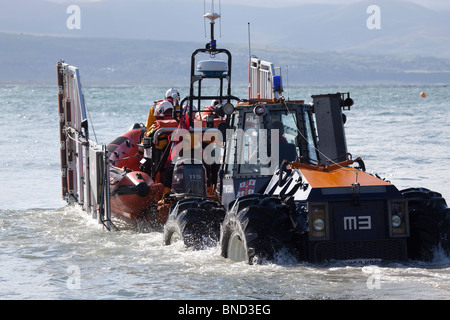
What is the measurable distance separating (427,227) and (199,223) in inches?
97.8

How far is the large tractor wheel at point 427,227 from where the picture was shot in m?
9.16

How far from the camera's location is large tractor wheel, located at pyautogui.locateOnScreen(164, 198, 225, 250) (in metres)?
10.1

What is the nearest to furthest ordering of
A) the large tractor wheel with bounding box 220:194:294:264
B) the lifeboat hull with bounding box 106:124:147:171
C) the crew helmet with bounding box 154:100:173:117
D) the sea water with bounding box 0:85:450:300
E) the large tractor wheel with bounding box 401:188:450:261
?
1. the sea water with bounding box 0:85:450:300
2. the large tractor wheel with bounding box 220:194:294:264
3. the large tractor wheel with bounding box 401:188:450:261
4. the crew helmet with bounding box 154:100:173:117
5. the lifeboat hull with bounding box 106:124:147:171

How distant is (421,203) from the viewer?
926 cm

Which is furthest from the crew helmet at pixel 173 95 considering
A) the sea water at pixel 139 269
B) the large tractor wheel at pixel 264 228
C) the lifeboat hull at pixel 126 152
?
the large tractor wheel at pixel 264 228

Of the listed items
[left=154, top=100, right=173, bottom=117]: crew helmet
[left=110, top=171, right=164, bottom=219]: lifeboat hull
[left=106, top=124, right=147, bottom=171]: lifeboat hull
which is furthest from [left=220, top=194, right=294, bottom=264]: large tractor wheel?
[left=106, top=124, right=147, bottom=171]: lifeboat hull

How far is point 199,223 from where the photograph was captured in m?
10.1

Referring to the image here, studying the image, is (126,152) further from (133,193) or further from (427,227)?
(427,227)

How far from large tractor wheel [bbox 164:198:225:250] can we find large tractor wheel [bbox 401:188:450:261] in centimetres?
215

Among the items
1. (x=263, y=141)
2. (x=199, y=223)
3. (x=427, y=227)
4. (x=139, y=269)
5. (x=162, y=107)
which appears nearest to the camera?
(x=427, y=227)

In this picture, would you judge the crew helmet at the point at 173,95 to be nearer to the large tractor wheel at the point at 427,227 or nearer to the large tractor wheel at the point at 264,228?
the large tractor wheel at the point at 264,228

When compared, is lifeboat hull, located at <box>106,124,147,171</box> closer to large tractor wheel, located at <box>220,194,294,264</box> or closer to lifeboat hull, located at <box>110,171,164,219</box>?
lifeboat hull, located at <box>110,171,164,219</box>

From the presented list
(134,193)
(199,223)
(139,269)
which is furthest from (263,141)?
(134,193)

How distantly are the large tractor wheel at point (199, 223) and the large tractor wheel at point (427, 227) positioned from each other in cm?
215
